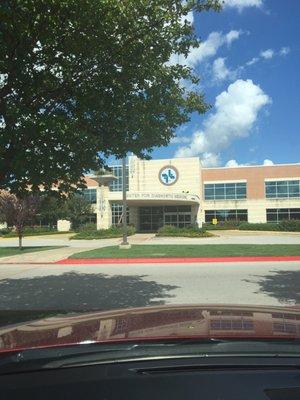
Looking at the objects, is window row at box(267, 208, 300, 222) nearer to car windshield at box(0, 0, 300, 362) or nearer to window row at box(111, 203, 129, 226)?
window row at box(111, 203, 129, 226)

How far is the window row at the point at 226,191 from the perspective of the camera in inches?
3199

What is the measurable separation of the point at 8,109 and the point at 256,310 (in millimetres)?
5949

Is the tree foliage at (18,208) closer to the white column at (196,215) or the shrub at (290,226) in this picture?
the shrub at (290,226)

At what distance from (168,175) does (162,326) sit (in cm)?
7707

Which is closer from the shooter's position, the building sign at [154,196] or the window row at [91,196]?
the building sign at [154,196]

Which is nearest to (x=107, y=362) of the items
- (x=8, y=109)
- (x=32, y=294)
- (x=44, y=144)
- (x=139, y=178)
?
(x=8, y=109)

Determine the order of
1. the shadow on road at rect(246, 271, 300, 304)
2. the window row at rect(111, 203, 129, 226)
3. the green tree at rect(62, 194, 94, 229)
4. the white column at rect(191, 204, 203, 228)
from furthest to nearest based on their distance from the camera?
1. the white column at rect(191, 204, 203, 228)
2. the green tree at rect(62, 194, 94, 229)
3. the window row at rect(111, 203, 129, 226)
4. the shadow on road at rect(246, 271, 300, 304)

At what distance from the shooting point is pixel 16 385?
2217mm

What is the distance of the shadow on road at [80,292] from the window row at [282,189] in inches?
2520

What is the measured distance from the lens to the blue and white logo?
261 feet

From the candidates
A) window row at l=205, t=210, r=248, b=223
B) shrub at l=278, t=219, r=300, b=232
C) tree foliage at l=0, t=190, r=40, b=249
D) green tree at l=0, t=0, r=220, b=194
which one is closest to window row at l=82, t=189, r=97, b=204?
window row at l=205, t=210, r=248, b=223

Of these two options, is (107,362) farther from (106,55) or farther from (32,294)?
(32,294)

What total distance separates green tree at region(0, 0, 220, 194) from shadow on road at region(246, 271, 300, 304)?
16.1 feet

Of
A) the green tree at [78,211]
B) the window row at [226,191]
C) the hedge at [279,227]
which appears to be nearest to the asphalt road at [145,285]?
the hedge at [279,227]
